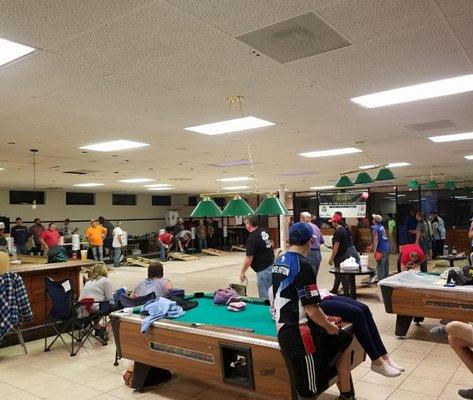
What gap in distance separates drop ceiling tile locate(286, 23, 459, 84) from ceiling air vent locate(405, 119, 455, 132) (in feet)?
9.25

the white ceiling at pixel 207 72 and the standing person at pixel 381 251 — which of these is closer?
the white ceiling at pixel 207 72

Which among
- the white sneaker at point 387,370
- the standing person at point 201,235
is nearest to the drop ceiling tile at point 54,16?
the white sneaker at point 387,370

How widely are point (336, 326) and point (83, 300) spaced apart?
11.7ft

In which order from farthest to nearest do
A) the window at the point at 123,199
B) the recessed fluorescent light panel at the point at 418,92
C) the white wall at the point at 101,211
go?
1. the window at the point at 123,199
2. the white wall at the point at 101,211
3. the recessed fluorescent light panel at the point at 418,92

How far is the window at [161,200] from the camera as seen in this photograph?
22369mm

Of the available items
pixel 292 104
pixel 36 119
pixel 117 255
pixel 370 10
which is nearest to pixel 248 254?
pixel 292 104

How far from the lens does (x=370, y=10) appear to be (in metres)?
2.72

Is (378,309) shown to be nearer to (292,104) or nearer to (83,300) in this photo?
(292,104)

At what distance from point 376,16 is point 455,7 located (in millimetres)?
478

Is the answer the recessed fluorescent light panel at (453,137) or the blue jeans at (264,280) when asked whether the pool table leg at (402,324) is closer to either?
the blue jeans at (264,280)

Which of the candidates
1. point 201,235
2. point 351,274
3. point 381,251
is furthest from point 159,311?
point 201,235

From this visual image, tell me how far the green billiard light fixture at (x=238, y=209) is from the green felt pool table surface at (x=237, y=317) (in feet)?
3.49

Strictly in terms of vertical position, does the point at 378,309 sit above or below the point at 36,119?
below

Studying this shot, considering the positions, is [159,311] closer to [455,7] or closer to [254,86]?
[254,86]
